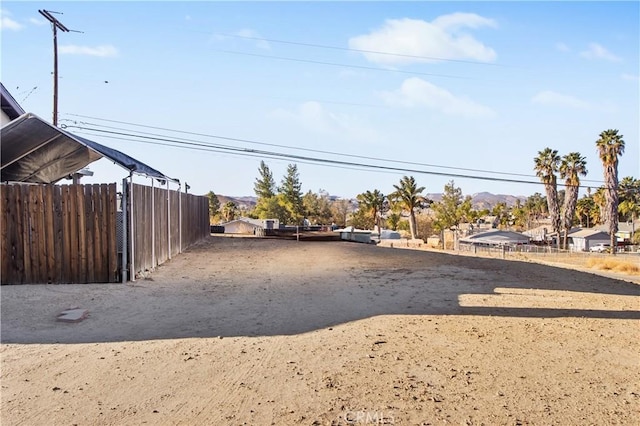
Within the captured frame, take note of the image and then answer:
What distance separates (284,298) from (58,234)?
14.8 feet

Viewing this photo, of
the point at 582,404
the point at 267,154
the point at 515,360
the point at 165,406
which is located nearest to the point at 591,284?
the point at 515,360

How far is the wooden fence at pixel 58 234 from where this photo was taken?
8.56 m

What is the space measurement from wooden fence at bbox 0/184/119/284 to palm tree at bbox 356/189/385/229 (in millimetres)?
59278

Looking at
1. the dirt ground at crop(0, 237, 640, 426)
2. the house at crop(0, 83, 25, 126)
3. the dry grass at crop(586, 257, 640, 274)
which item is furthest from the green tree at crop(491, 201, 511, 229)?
the house at crop(0, 83, 25, 126)

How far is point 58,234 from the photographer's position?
8.73 meters

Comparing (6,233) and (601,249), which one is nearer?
(6,233)

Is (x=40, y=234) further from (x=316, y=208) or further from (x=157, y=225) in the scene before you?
(x=316, y=208)

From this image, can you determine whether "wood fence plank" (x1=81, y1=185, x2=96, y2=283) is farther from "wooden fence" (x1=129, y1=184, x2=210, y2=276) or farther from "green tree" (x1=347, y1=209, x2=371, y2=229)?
"green tree" (x1=347, y1=209, x2=371, y2=229)

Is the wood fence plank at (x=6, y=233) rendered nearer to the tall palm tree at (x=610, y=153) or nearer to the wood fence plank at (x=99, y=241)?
the wood fence plank at (x=99, y=241)

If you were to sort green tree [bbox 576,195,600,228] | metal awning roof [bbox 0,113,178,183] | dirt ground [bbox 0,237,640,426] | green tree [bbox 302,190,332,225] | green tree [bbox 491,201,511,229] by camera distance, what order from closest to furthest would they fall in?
1. dirt ground [bbox 0,237,640,426]
2. metal awning roof [bbox 0,113,178,183]
3. green tree [bbox 302,190,332,225]
4. green tree [bbox 576,195,600,228]
5. green tree [bbox 491,201,511,229]

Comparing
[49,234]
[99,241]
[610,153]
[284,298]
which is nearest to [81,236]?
[99,241]

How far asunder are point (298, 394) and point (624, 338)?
4487mm

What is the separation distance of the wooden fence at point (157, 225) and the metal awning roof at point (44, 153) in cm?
64

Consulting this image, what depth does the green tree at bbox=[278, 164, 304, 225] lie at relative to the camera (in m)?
70.4
